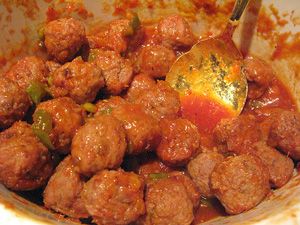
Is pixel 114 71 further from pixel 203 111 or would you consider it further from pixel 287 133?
pixel 287 133

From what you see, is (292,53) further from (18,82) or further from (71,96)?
(18,82)

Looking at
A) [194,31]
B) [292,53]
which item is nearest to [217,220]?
[292,53]

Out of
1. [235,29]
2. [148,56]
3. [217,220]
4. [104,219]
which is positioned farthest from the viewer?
[235,29]

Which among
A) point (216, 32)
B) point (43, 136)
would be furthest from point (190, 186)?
point (216, 32)

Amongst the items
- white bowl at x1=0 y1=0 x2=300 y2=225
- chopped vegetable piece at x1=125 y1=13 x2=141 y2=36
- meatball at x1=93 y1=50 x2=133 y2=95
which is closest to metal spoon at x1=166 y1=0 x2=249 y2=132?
white bowl at x1=0 y1=0 x2=300 y2=225

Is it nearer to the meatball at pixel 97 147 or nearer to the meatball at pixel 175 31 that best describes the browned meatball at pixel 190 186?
the meatball at pixel 97 147

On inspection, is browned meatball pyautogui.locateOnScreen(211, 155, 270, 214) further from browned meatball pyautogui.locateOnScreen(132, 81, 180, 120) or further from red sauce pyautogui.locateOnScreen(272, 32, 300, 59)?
red sauce pyautogui.locateOnScreen(272, 32, 300, 59)
